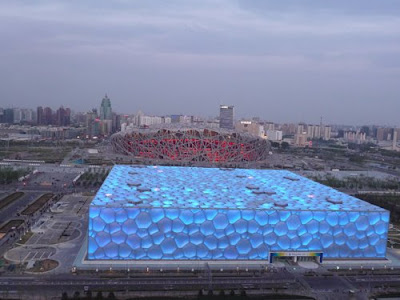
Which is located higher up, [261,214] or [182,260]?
[261,214]

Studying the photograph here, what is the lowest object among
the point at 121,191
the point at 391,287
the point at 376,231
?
the point at 391,287

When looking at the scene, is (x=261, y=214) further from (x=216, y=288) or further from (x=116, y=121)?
(x=116, y=121)

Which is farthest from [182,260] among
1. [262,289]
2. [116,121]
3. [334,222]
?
[116,121]

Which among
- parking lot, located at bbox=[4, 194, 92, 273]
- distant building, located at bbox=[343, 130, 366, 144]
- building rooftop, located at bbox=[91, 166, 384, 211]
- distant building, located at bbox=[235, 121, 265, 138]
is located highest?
building rooftop, located at bbox=[91, 166, 384, 211]

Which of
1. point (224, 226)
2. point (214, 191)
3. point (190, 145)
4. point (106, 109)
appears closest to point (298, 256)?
point (224, 226)

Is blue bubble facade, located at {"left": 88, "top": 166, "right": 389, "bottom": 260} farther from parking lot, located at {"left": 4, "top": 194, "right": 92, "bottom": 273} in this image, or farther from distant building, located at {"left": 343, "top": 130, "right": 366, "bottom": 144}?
distant building, located at {"left": 343, "top": 130, "right": 366, "bottom": 144}

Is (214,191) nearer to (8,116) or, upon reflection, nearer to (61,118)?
(61,118)

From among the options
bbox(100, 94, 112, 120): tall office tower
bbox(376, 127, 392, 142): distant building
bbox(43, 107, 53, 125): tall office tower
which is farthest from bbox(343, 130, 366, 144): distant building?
bbox(43, 107, 53, 125): tall office tower
